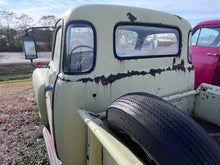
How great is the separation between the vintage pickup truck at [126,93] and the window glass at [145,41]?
1 cm

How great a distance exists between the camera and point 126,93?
1.79 meters

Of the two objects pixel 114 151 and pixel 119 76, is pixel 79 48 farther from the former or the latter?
pixel 114 151

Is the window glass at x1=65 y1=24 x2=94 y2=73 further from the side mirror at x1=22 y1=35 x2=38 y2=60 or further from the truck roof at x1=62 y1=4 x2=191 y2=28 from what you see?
the side mirror at x1=22 y1=35 x2=38 y2=60

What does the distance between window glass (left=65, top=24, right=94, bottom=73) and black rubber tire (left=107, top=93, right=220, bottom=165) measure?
60cm

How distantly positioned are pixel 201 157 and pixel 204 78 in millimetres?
3177

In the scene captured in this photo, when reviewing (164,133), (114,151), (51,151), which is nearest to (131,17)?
(164,133)

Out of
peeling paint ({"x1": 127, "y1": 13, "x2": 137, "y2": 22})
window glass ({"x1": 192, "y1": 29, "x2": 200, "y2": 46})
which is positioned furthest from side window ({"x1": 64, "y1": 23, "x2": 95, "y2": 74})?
window glass ({"x1": 192, "y1": 29, "x2": 200, "y2": 46})

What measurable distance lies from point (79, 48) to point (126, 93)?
0.70 m

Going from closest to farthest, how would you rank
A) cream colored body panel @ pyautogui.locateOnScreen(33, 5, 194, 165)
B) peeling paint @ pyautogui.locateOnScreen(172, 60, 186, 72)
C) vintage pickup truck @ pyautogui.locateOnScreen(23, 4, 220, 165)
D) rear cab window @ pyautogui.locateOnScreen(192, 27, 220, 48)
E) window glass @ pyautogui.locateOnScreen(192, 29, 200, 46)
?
1. vintage pickup truck @ pyautogui.locateOnScreen(23, 4, 220, 165)
2. cream colored body panel @ pyautogui.locateOnScreen(33, 5, 194, 165)
3. peeling paint @ pyautogui.locateOnScreen(172, 60, 186, 72)
4. rear cab window @ pyautogui.locateOnScreen(192, 27, 220, 48)
5. window glass @ pyautogui.locateOnScreen(192, 29, 200, 46)

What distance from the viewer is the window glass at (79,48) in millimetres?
Result: 1572

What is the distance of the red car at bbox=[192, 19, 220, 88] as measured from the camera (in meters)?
3.44

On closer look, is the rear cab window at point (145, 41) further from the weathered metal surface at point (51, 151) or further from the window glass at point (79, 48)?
the weathered metal surface at point (51, 151)

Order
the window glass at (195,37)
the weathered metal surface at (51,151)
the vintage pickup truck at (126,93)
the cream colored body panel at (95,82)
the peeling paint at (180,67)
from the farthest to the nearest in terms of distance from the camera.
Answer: the window glass at (195,37)
the peeling paint at (180,67)
the weathered metal surface at (51,151)
the cream colored body panel at (95,82)
the vintage pickup truck at (126,93)

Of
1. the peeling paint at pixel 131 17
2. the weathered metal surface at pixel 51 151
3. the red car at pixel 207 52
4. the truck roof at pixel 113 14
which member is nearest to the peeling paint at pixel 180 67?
the truck roof at pixel 113 14
